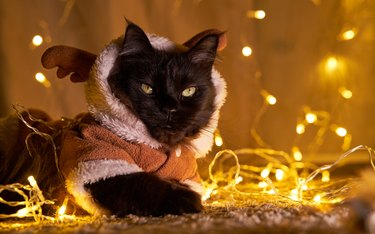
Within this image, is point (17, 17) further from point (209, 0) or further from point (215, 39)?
point (215, 39)

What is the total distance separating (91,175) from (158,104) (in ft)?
0.74

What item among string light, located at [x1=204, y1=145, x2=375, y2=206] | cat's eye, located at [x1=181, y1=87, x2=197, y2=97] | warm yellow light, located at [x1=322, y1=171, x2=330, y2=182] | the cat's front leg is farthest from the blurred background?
the cat's front leg

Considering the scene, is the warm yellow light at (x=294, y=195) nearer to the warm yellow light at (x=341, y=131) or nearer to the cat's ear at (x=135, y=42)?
the cat's ear at (x=135, y=42)

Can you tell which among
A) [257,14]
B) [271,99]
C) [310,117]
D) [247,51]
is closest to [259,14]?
[257,14]

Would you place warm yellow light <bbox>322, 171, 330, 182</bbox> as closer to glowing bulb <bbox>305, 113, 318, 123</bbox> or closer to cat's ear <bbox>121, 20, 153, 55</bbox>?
glowing bulb <bbox>305, 113, 318, 123</bbox>

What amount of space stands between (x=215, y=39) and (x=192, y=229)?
0.55 metres

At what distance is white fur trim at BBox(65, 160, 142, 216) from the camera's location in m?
1.00

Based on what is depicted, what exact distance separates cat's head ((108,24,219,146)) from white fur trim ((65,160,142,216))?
14cm

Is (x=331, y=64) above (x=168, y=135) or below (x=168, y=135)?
above

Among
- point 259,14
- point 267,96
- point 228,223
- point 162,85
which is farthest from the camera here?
point 267,96

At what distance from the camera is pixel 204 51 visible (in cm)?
118

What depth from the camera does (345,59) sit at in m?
1.85

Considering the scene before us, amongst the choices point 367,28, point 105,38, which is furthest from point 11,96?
point 367,28

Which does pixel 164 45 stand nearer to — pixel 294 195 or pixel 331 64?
pixel 294 195
